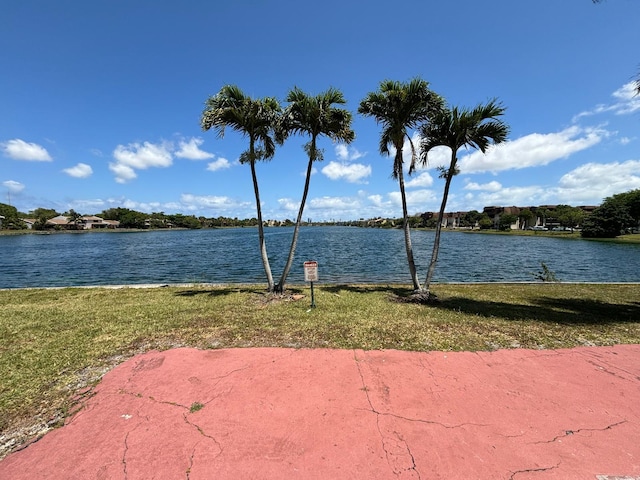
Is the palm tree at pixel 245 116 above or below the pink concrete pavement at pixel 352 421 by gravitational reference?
above

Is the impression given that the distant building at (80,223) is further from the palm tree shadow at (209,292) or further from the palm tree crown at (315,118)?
the palm tree crown at (315,118)

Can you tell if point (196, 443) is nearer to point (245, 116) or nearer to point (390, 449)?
point (390, 449)

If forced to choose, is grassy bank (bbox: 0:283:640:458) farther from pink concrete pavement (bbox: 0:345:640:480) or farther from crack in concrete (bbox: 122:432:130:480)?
crack in concrete (bbox: 122:432:130:480)

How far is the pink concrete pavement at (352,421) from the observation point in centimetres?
277

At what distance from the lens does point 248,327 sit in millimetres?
6656

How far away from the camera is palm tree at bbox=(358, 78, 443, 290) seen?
909 centimetres

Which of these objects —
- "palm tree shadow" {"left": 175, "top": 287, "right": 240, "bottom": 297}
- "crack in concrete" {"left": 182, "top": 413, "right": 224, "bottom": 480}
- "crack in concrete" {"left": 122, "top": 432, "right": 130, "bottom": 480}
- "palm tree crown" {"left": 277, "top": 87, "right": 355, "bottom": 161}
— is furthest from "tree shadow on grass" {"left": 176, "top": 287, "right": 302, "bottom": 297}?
"crack in concrete" {"left": 122, "top": 432, "right": 130, "bottom": 480}

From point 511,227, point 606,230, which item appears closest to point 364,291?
point 606,230

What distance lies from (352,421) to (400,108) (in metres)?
8.89

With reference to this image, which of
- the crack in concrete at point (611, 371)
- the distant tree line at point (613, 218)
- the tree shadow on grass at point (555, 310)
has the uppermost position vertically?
the distant tree line at point (613, 218)

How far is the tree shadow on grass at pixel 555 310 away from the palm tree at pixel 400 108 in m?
1.83

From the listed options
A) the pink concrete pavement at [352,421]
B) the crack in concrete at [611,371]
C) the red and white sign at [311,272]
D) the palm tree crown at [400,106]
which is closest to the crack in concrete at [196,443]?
the pink concrete pavement at [352,421]

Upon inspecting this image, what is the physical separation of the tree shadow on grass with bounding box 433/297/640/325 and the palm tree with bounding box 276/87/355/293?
5.70m

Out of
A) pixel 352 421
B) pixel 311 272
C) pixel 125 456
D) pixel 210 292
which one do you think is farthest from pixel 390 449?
pixel 210 292
